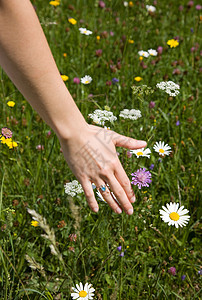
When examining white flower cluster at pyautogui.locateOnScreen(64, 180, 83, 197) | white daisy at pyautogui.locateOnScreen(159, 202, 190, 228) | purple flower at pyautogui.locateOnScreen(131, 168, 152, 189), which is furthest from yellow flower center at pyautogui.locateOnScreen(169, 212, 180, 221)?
white flower cluster at pyautogui.locateOnScreen(64, 180, 83, 197)

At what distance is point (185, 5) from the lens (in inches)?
166

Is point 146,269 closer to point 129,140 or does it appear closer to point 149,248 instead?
point 149,248

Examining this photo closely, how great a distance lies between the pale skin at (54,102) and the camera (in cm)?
99

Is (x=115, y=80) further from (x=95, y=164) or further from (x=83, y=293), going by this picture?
(x=83, y=293)

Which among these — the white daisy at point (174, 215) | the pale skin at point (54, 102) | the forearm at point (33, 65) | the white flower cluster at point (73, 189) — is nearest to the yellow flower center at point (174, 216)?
the white daisy at point (174, 215)

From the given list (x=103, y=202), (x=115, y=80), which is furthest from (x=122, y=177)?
(x=115, y=80)

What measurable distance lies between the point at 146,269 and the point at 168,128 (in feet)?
3.16

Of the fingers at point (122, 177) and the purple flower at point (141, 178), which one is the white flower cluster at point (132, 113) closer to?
the purple flower at point (141, 178)

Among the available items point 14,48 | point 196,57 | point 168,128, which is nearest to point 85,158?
point 14,48

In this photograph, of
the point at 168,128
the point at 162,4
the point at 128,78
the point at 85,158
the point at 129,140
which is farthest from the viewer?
the point at 162,4

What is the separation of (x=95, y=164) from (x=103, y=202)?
478mm

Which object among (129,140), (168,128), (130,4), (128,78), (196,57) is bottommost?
(129,140)

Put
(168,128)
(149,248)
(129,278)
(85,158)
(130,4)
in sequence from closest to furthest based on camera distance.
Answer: (85,158) → (129,278) → (149,248) → (168,128) → (130,4)

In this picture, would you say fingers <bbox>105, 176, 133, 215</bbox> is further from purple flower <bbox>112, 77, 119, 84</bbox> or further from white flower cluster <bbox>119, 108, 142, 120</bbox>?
purple flower <bbox>112, 77, 119, 84</bbox>
